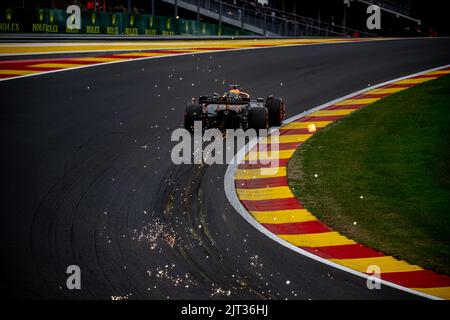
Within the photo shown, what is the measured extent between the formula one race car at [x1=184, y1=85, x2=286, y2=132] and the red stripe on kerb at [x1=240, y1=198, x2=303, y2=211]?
160 inches

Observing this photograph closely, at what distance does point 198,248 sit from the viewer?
952cm

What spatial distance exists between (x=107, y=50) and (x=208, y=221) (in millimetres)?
16155

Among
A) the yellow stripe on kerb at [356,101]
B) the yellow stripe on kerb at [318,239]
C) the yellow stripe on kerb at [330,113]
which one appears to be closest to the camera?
the yellow stripe on kerb at [318,239]

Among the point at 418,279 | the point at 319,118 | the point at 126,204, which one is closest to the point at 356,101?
the point at 319,118

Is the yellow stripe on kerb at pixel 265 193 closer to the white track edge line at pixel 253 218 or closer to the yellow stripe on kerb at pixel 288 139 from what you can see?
the white track edge line at pixel 253 218

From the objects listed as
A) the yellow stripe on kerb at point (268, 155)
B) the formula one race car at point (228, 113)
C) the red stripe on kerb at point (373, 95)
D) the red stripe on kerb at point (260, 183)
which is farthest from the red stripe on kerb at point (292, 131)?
the red stripe on kerb at point (373, 95)

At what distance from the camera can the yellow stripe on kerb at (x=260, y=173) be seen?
13.1 m

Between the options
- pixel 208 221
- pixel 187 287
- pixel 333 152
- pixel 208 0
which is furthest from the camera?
pixel 208 0

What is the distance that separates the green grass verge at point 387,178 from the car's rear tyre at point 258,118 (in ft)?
3.45

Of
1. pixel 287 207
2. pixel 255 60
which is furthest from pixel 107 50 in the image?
pixel 287 207

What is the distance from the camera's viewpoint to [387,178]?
13.0 m

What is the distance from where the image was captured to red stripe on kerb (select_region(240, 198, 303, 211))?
11.4 metres

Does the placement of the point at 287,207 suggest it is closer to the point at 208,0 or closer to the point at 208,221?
the point at 208,221

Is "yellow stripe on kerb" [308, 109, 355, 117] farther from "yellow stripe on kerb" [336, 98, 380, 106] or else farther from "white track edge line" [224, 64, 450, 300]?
"yellow stripe on kerb" [336, 98, 380, 106]
